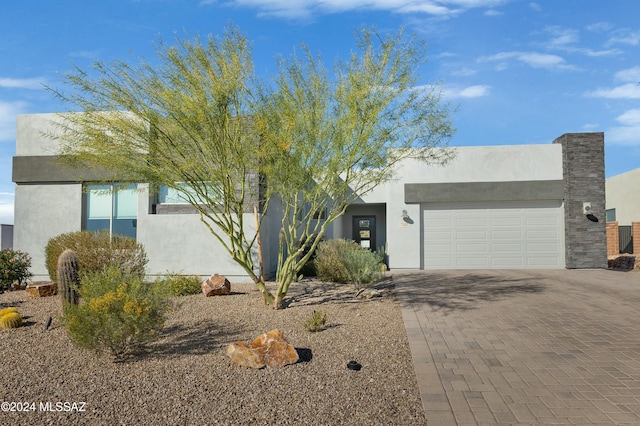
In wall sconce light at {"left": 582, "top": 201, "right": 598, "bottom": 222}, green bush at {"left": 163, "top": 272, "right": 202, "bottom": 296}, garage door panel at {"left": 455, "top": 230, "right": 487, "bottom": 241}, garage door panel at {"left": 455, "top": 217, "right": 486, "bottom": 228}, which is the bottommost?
green bush at {"left": 163, "top": 272, "right": 202, "bottom": 296}

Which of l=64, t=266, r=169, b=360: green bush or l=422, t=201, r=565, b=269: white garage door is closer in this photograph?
l=64, t=266, r=169, b=360: green bush

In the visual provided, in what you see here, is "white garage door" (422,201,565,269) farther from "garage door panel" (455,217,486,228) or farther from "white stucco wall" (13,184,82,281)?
"white stucco wall" (13,184,82,281)

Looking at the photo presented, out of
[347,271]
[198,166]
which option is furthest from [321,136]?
[347,271]

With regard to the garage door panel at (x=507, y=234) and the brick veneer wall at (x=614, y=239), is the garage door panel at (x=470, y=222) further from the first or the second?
the brick veneer wall at (x=614, y=239)

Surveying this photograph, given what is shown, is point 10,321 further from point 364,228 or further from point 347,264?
point 364,228

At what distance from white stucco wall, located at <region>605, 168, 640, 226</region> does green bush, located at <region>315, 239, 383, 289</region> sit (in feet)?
72.7

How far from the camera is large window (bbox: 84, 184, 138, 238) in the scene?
14.0m

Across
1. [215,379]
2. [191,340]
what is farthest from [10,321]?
[215,379]

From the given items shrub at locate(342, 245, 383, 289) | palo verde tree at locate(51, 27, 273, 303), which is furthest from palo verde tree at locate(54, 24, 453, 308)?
shrub at locate(342, 245, 383, 289)

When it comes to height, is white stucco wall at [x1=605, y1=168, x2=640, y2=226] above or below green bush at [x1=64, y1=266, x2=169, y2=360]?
above

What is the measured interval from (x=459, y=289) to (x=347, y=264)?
282cm

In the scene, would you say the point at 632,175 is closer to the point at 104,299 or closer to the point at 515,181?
the point at 515,181

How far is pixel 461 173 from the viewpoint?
17359mm

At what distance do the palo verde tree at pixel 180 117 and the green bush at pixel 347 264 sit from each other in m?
2.55
